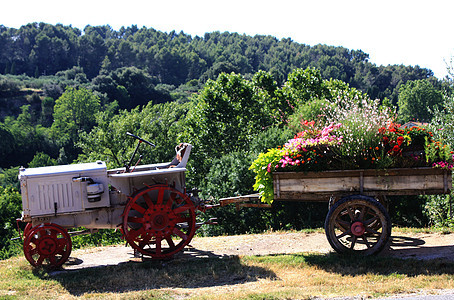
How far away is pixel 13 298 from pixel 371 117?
627cm

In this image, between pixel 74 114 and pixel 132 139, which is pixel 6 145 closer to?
pixel 74 114

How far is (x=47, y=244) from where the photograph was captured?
7.80 m

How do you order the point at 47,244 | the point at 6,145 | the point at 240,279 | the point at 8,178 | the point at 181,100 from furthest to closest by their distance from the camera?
the point at 181,100
the point at 6,145
the point at 8,178
the point at 47,244
the point at 240,279

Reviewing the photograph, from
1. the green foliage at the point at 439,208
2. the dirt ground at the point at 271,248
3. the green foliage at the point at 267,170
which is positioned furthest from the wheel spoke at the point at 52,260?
the green foliage at the point at 439,208

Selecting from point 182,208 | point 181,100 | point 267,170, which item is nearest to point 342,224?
point 267,170

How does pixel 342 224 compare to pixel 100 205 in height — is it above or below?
below

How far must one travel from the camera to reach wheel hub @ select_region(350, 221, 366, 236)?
7.72m

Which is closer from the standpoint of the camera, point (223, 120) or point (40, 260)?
point (40, 260)

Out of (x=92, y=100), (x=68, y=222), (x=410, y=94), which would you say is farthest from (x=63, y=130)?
(x=68, y=222)

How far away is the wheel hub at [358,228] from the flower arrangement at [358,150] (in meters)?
0.96

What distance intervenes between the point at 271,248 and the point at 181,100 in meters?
83.8

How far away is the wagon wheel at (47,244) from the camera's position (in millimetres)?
7733

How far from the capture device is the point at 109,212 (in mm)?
8148

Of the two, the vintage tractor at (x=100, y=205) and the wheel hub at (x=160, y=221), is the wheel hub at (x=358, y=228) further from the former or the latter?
the wheel hub at (x=160, y=221)
